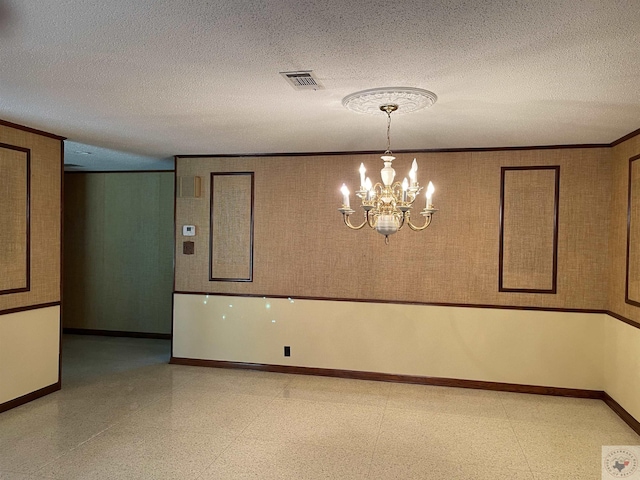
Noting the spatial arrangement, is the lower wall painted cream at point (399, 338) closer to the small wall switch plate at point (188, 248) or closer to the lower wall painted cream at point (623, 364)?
the lower wall painted cream at point (623, 364)

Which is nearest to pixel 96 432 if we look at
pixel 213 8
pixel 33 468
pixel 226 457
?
pixel 33 468

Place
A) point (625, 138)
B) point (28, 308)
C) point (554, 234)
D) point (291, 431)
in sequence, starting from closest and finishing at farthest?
point (291, 431) < point (625, 138) < point (28, 308) < point (554, 234)

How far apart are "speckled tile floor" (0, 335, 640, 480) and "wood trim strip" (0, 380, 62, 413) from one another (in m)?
0.07

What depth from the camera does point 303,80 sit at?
2965 mm

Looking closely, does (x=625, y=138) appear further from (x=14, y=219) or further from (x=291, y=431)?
(x=14, y=219)

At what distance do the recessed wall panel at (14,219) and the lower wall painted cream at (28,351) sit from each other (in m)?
0.32

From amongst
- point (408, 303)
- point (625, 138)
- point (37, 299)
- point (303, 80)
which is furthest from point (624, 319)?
point (37, 299)

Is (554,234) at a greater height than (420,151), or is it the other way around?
(420,151)

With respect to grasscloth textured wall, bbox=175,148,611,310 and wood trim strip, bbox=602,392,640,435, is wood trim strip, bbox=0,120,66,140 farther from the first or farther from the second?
wood trim strip, bbox=602,392,640,435

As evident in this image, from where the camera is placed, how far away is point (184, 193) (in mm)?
6027

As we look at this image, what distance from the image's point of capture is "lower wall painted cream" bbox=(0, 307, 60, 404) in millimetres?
4340

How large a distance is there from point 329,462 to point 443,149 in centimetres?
336

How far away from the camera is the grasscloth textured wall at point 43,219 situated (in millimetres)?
4551

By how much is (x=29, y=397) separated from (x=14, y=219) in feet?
5.42
